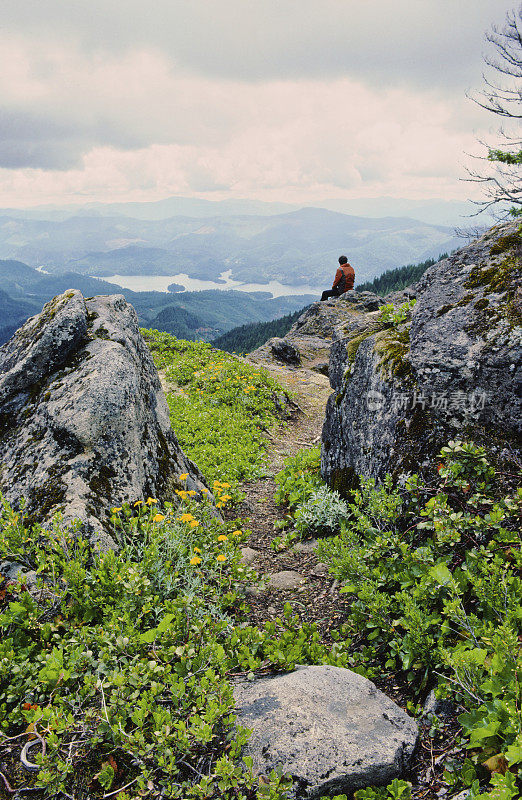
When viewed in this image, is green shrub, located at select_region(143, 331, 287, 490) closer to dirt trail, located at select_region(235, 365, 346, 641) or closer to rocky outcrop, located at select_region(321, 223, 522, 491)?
dirt trail, located at select_region(235, 365, 346, 641)

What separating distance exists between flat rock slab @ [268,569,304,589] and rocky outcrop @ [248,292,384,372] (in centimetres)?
1853

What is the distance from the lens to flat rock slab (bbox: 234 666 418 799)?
107 inches

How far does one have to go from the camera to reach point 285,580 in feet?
18.8

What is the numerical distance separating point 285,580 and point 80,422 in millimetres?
3359

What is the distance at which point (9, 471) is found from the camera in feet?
16.9

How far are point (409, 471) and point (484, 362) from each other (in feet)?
5.04

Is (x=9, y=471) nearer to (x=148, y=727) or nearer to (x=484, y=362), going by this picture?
(x=148, y=727)

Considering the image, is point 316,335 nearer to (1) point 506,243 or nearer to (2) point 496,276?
(1) point 506,243

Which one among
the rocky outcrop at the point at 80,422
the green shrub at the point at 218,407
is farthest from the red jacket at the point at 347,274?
the rocky outcrop at the point at 80,422

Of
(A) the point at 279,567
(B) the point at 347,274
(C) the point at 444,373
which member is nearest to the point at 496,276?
(C) the point at 444,373

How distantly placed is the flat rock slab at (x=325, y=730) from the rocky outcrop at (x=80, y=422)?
2226mm

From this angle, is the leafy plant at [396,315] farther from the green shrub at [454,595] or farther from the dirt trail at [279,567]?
the dirt trail at [279,567]

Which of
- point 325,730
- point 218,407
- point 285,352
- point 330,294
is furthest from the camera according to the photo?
point 330,294

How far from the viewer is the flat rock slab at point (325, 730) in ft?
8.92
